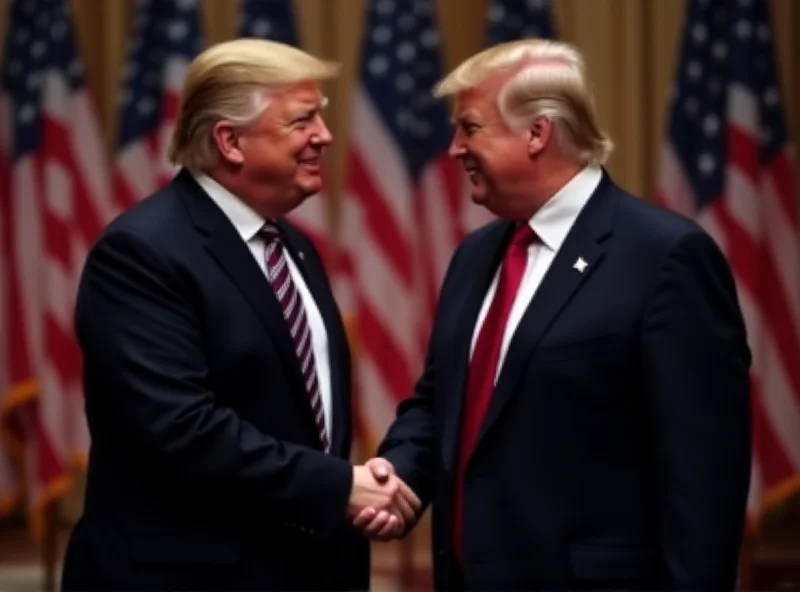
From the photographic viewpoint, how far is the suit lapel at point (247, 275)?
11.0 feet

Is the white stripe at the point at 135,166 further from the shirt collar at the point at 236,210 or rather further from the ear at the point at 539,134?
the ear at the point at 539,134

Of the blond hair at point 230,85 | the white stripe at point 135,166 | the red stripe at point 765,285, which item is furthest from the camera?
the white stripe at point 135,166

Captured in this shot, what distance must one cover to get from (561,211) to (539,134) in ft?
0.54

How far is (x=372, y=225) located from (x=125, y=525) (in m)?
3.38

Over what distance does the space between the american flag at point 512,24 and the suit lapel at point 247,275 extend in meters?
3.18

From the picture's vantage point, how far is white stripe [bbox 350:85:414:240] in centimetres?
652

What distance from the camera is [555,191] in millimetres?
3346

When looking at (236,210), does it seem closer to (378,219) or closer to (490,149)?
(490,149)

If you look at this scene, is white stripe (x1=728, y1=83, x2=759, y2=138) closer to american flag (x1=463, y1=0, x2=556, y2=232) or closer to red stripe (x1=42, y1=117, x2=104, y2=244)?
american flag (x1=463, y1=0, x2=556, y2=232)

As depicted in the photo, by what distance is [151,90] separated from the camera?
6777 mm

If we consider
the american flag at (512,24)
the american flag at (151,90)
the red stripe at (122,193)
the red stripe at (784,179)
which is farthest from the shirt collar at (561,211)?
the red stripe at (122,193)

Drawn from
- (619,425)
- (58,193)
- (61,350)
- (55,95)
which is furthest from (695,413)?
(55,95)

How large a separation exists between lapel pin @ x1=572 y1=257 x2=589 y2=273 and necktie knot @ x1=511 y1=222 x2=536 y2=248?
169mm

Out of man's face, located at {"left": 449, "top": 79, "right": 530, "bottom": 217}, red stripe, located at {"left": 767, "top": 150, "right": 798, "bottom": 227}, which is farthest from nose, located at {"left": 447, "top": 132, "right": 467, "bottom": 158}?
red stripe, located at {"left": 767, "top": 150, "right": 798, "bottom": 227}
